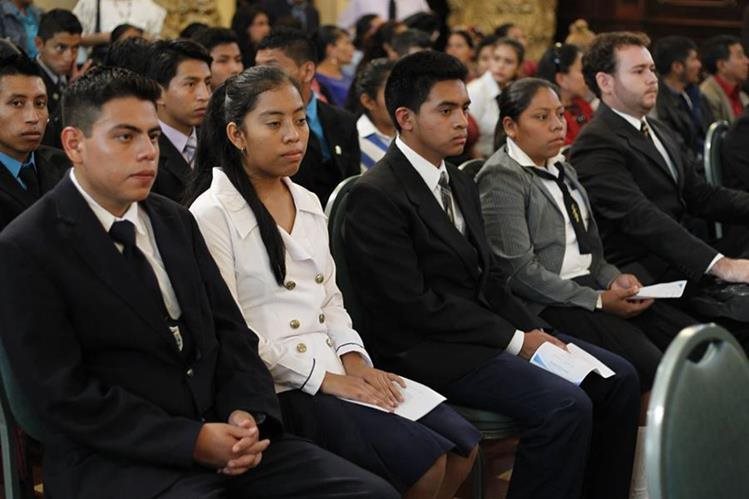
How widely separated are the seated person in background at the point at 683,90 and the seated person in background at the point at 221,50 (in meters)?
2.50

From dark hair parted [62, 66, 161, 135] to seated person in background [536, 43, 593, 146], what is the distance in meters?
3.82

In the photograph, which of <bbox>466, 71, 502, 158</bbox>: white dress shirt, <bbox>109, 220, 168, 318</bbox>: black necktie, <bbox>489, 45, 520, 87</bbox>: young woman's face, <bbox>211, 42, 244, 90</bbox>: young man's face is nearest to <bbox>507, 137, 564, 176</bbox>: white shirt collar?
<bbox>109, 220, 168, 318</bbox>: black necktie

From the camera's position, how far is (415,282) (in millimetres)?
2949

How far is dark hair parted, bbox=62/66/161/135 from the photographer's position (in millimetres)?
2260

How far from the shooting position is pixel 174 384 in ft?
7.39

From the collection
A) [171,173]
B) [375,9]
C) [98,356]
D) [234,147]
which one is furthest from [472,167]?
[375,9]

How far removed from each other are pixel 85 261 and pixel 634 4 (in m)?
9.39

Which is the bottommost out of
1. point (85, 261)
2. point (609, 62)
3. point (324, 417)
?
point (324, 417)

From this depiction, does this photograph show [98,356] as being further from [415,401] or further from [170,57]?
[170,57]

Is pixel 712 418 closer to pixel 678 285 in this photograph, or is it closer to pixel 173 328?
pixel 173 328

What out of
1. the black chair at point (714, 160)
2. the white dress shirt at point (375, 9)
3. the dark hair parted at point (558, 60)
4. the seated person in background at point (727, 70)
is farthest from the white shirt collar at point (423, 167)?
the white dress shirt at point (375, 9)

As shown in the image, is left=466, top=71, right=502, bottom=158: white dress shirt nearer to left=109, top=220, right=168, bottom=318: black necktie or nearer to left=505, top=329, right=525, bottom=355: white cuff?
left=505, top=329, right=525, bottom=355: white cuff

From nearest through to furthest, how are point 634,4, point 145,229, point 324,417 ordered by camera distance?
point 145,229 < point 324,417 < point 634,4

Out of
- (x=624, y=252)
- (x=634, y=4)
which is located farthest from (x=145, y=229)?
(x=634, y=4)
